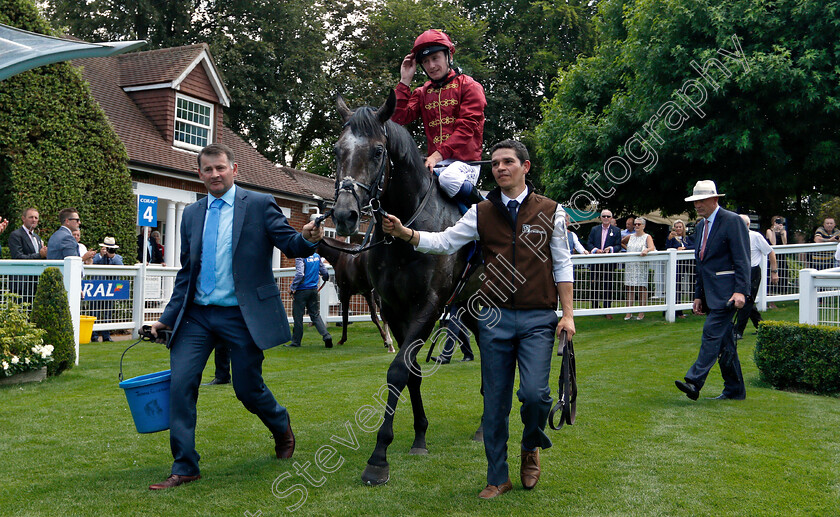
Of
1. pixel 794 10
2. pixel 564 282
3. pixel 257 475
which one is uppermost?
pixel 794 10

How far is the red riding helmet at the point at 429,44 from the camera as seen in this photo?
5.52 meters

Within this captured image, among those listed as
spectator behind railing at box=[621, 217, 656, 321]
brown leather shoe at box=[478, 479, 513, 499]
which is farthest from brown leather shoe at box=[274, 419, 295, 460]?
spectator behind railing at box=[621, 217, 656, 321]

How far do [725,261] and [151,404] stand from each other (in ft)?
17.1

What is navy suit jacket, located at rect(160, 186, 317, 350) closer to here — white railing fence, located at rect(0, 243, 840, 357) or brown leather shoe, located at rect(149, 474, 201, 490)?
brown leather shoe, located at rect(149, 474, 201, 490)

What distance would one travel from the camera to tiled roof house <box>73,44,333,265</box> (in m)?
17.8

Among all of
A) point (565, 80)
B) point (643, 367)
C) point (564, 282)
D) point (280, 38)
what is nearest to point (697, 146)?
point (565, 80)

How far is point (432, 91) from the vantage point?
580cm

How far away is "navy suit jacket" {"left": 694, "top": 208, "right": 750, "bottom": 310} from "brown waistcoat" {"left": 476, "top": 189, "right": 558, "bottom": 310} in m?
3.30

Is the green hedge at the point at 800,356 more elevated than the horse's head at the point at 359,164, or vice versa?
the horse's head at the point at 359,164

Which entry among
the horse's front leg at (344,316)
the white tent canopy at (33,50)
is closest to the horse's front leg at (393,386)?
the white tent canopy at (33,50)

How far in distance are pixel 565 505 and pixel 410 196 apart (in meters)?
2.20

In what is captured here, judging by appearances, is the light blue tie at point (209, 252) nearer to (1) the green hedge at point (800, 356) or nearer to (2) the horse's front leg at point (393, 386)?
(2) the horse's front leg at point (393, 386)

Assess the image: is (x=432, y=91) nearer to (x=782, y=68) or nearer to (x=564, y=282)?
(x=564, y=282)

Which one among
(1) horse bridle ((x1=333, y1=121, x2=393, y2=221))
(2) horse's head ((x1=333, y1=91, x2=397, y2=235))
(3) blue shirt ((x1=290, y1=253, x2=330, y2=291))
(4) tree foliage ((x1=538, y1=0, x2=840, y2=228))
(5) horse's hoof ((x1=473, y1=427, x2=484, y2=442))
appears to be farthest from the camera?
(4) tree foliage ((x1=538, y1=0, x2=840, y2=228))
